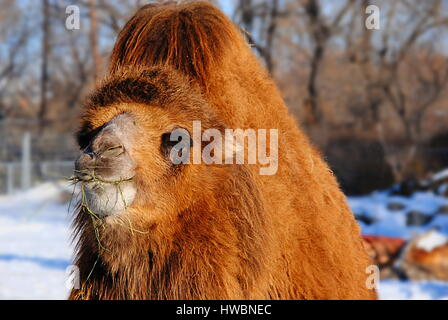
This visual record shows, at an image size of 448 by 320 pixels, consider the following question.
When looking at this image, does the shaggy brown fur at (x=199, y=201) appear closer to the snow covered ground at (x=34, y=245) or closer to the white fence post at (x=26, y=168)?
the snow covered ground at (x=34, y=245)

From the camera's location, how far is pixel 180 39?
282cm

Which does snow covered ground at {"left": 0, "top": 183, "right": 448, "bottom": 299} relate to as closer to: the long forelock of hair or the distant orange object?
the distant orange object

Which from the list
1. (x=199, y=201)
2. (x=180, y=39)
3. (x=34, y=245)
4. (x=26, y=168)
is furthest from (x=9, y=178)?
(x=199, y=201)

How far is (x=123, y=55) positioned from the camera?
115 inches

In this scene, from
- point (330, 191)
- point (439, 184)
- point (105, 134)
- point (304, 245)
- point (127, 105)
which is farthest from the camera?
point (439, 184)

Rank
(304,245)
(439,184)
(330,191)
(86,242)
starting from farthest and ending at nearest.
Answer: (439,184), (330,191), (304,245), (86,242)

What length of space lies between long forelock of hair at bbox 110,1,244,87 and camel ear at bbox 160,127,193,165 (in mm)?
340

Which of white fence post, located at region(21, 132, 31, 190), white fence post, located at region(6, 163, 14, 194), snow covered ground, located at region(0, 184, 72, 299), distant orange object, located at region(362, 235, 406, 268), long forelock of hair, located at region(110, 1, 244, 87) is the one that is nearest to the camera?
long forelock of hair, located at region(110, 1, 244, 87)

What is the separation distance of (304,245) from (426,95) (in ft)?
80.7

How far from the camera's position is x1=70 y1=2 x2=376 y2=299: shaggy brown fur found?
2516 mm

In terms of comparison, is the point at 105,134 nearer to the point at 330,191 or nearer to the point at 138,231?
the point at 138,231

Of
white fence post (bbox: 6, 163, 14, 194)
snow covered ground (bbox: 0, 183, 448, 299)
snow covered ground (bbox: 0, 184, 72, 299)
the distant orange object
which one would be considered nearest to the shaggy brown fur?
snow covered ground (bbox: 0, 184, 72, 299)

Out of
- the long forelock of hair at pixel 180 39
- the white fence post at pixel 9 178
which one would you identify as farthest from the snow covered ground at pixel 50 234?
the long forelock of hair at pixel 180 39
